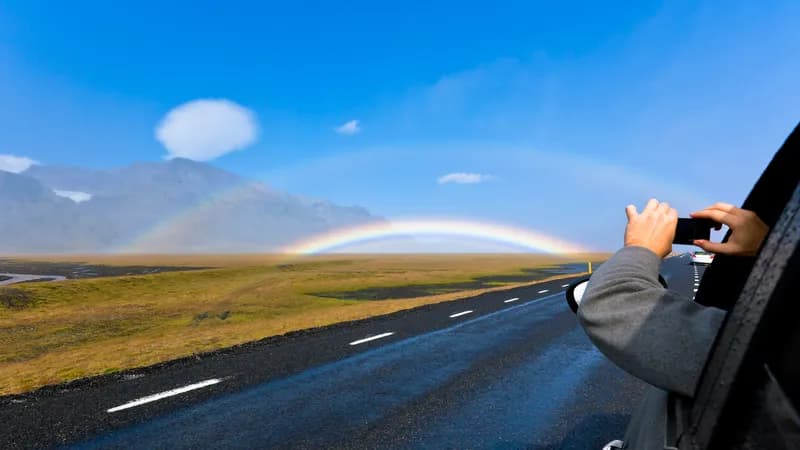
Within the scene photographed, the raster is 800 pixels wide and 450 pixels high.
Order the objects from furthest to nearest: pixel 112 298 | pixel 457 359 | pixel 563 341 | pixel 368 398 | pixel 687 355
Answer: pixel 112 298, pixel 563 341, pixel 457 359, pixel 368 398, pixel 687 355

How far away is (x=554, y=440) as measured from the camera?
450 centimetres

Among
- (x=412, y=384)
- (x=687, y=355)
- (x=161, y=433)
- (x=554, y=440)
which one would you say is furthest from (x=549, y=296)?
(x=687, y=355)

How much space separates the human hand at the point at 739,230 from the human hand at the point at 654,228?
4.1 inches

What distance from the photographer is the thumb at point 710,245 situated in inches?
49.9

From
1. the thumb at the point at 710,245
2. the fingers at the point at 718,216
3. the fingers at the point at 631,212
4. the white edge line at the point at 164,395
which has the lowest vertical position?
the white edge line at the point at 164,395

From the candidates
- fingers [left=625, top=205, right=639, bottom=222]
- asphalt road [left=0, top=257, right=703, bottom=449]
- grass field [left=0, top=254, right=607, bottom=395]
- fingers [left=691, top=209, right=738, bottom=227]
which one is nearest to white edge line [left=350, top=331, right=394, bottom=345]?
asphalt road [left=0, top=257, right=703, bottom=449]

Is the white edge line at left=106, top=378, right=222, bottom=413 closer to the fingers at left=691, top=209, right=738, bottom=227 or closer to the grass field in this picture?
the grass field

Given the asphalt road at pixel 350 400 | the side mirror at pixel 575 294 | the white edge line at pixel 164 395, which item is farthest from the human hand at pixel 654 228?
the white edge line at pixel 164 395

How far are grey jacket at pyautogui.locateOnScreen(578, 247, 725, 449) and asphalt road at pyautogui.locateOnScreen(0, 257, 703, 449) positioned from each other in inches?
141

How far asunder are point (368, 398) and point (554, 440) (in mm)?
Result: 2333

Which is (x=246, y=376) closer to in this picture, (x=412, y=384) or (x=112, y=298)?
(x=412, y=384)

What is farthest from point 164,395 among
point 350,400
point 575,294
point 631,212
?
point 631,212

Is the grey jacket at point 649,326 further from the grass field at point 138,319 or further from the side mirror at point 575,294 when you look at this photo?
the grass field at point 138,319

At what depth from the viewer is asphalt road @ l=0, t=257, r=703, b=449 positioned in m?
4.61
